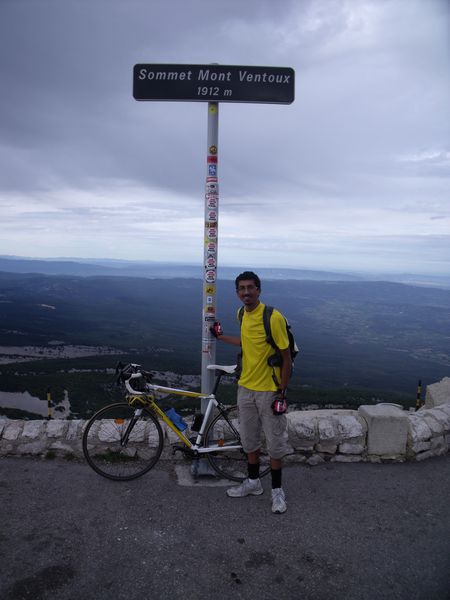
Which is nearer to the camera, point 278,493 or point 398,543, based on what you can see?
point 398,543

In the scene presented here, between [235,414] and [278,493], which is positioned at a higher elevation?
[235,414]

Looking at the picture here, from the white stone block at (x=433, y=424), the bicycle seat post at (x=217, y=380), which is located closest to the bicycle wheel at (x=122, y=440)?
the bicycle seat post at (x=217, y=380)

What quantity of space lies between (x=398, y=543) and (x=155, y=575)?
219 cm

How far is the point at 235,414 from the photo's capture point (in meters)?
5.52

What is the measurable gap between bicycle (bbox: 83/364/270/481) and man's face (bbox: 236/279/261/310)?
880 millimetres

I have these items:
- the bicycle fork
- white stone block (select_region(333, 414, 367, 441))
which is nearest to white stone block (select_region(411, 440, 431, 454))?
white stone block (select_region(333, 414, 367, 441))

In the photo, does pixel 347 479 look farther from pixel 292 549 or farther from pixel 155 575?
pixel 155 575

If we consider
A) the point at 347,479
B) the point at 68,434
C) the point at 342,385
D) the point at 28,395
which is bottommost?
the point at 342,385

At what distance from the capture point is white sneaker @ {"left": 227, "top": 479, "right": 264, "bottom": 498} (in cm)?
437

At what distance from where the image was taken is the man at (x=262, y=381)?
4.09m

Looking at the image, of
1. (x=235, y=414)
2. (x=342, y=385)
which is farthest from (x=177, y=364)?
(x=235, y=414)

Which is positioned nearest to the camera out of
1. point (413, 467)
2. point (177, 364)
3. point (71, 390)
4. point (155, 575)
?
point (155, 575)

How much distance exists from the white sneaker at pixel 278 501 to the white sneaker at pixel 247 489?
257 mm

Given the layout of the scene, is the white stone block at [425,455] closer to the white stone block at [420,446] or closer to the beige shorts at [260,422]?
the white stone block at [420,446]
